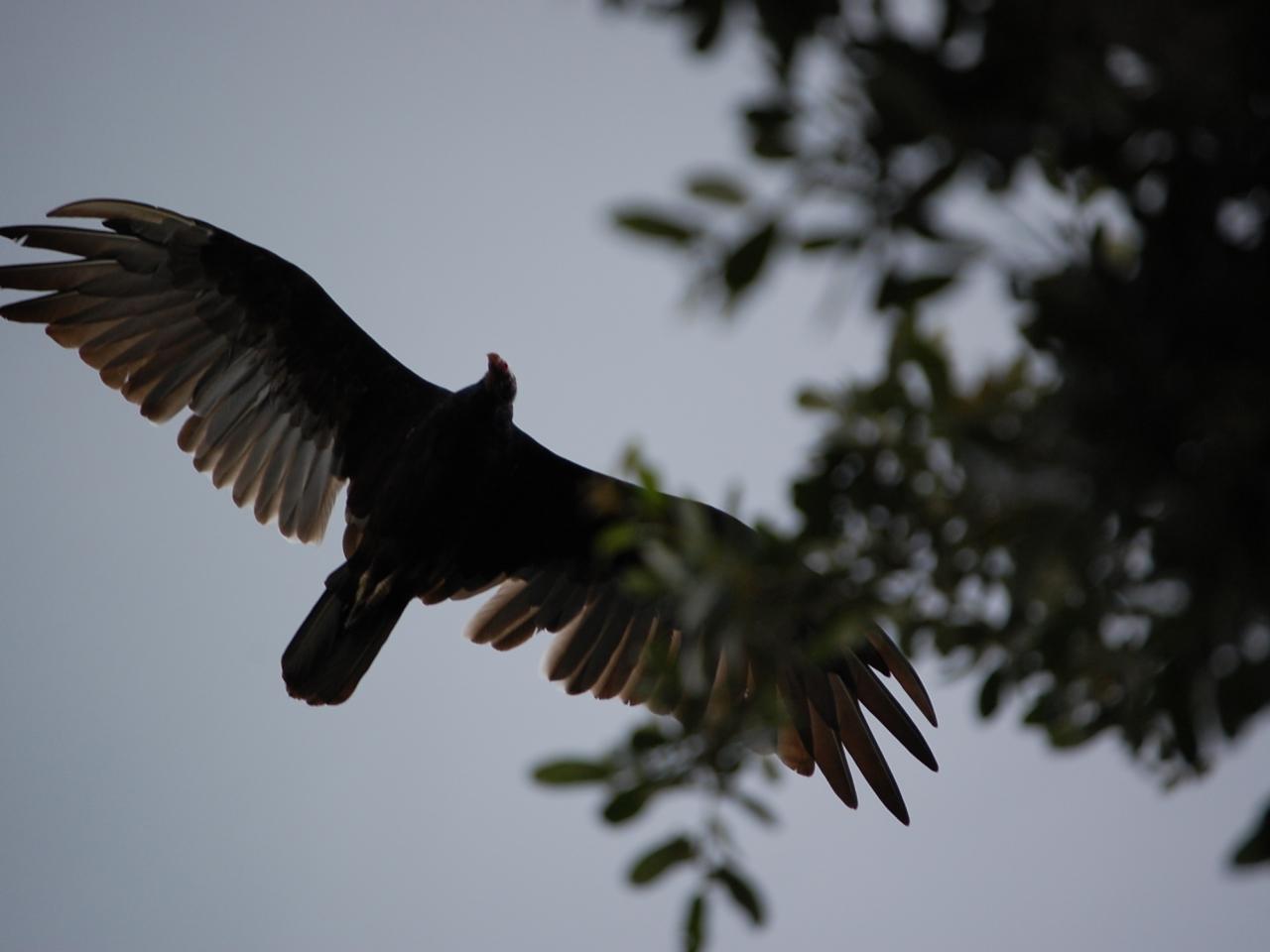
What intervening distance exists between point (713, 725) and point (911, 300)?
91 centimetres

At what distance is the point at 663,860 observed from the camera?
2.37 metres

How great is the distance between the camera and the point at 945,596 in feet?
8.16

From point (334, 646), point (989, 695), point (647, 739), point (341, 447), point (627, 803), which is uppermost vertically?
point (341, 447)

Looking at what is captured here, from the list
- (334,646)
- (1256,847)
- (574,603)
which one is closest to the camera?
(1256,847)

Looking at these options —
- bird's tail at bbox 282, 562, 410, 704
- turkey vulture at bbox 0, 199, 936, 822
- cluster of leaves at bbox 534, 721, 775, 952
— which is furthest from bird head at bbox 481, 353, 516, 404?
cluster of leaves at bbox 534, 721, 775, 952

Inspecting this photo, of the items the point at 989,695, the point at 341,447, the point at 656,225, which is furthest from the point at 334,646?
the point at 656,225

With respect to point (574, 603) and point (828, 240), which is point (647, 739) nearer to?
point (828, 240)

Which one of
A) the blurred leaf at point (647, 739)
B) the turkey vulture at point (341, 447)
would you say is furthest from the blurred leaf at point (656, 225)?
the turkey vulture at point (341, 447)

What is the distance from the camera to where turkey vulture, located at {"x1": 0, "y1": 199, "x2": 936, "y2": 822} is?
5.53 m

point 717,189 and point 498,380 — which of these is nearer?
point 717,189

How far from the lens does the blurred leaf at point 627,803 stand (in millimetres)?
2340

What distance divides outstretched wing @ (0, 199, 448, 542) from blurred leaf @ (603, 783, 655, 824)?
3628 mm

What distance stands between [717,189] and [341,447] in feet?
13.5

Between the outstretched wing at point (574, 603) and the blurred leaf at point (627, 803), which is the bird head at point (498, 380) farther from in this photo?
the blurred leaf at point (627, 803)
